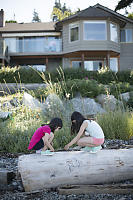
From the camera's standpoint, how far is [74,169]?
117 inches

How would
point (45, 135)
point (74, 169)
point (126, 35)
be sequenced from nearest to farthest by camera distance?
1. point (74, 169)
2. point (45, 135)
3. point (126, 35)

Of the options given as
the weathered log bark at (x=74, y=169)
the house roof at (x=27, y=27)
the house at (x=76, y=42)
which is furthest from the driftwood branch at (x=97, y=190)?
the house roof at (x=27, y=27)

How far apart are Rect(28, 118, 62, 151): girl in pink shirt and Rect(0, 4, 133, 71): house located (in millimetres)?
15391

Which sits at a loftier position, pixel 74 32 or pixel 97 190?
pixel 74 32

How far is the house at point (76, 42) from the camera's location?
18562mm

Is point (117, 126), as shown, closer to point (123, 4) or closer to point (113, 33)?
point (113, 33)

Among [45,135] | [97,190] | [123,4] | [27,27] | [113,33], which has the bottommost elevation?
[97,190]

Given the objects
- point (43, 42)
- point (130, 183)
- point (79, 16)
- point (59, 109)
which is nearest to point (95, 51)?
point (79, 16)

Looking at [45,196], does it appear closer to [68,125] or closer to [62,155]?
[62,155]

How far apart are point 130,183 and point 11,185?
1602 millimetres

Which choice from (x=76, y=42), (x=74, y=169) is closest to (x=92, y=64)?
(x=76, y=42)

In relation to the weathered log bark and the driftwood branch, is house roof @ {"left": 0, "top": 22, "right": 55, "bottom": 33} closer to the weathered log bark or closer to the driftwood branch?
the weathered log bark

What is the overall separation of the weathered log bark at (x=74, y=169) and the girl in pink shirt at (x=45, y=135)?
250mm

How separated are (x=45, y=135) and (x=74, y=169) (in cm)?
61
